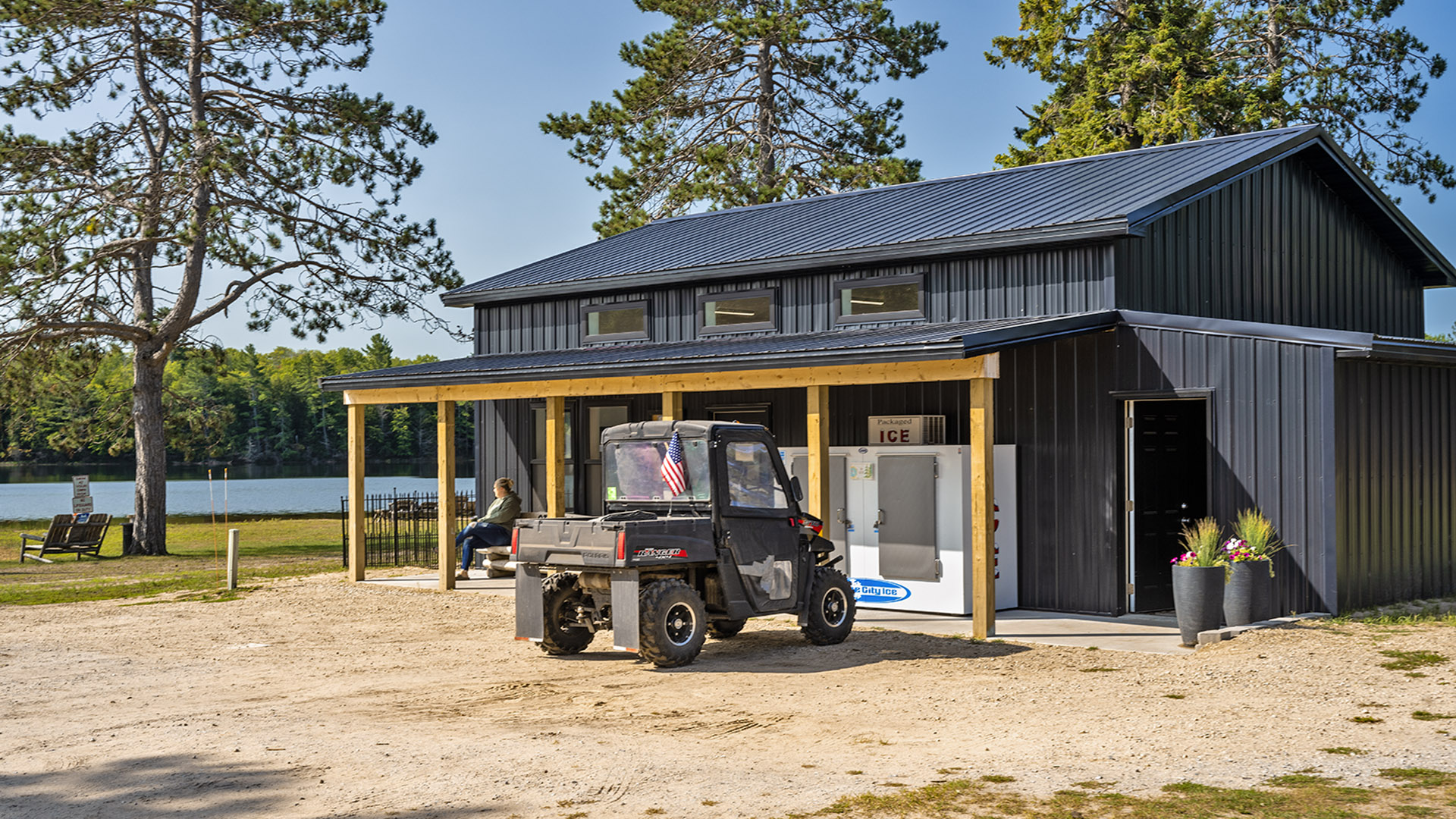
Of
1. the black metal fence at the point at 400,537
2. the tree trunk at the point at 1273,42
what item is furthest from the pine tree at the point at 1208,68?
the black metal fence at the point at 400,537

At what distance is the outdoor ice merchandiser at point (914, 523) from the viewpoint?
1408cm

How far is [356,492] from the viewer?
18.7m

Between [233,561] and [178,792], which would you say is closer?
[178,792]

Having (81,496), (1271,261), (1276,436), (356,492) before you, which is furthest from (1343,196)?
(81,496)

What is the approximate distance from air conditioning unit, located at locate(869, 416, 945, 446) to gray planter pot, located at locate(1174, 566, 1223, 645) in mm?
3789

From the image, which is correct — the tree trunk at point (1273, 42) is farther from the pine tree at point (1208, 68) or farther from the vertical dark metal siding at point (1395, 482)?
the vertical dark metal siding at point (1395, 482)

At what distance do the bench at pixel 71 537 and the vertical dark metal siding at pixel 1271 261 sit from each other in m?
19.9

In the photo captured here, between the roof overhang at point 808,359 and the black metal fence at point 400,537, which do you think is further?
the black metal fence at point 400,537

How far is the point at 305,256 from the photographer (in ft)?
101

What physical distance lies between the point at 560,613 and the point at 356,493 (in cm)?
783

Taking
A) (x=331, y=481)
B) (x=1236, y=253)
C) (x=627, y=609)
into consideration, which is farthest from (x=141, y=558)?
(x=331, y=481)

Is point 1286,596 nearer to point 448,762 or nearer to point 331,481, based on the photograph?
point 448,762

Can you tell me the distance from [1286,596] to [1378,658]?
2564 millimetres

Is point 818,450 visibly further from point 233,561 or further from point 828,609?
point 233,561
